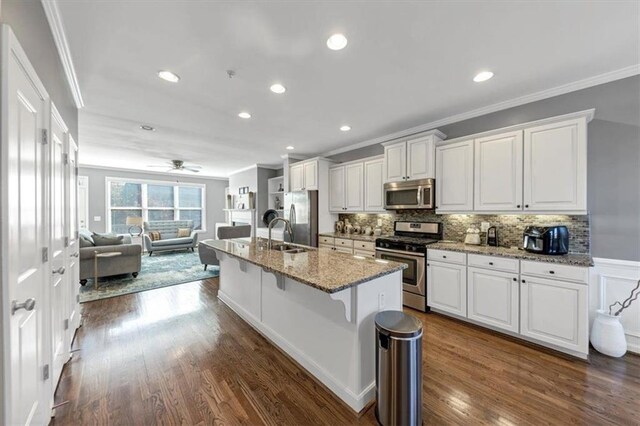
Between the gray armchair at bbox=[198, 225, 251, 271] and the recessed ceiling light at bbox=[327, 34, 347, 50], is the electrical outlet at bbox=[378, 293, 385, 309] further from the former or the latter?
the gray armchair at bbox=[198, 225, 251, 271]

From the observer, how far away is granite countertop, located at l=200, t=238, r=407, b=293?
160 cm

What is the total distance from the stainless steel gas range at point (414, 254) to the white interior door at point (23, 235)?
3351 mm

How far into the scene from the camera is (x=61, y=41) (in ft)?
6.19

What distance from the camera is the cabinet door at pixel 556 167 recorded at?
241 centimetres

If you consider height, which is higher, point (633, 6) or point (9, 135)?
point (633, 6)

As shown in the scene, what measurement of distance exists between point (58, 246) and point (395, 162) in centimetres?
394

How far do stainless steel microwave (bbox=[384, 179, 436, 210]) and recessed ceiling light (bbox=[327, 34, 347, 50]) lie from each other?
7.27ft

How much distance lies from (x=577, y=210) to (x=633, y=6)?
5.35ft

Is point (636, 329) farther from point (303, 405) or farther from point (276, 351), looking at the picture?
point (276, 351)

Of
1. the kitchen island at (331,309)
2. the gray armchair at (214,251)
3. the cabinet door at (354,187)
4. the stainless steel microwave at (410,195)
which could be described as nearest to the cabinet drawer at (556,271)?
the stainless steel microwave at (410,195)

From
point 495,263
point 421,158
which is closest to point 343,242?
point 421,158

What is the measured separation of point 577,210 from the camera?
2.43m

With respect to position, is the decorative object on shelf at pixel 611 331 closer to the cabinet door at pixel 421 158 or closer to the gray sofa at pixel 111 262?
the cabinet door at pixel 421 158

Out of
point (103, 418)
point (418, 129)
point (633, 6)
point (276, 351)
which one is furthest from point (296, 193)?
point (633, 6)
